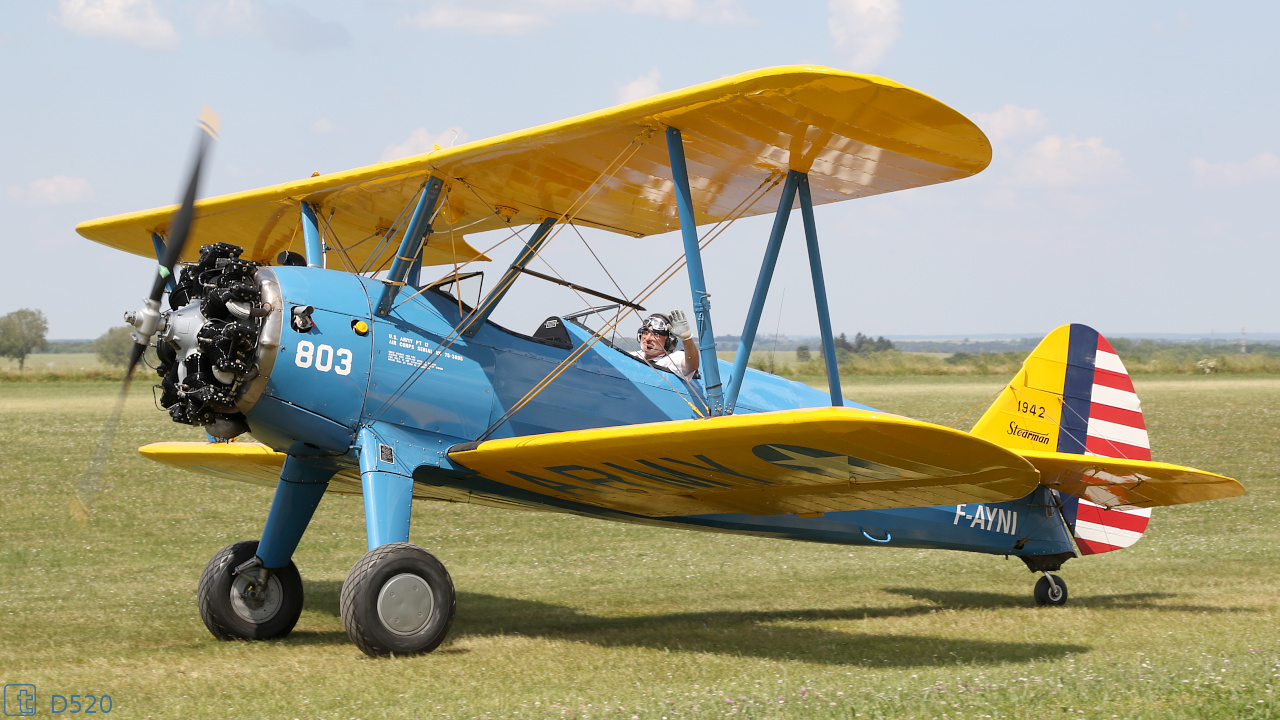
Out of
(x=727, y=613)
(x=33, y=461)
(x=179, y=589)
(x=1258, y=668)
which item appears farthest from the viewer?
(x=33, y=461)

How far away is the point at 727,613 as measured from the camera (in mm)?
8688

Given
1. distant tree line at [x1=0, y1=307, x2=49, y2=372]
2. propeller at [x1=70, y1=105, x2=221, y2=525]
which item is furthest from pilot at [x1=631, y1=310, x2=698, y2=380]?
distant tree line at [x1=0, y1=307, x2=49, y2=372]

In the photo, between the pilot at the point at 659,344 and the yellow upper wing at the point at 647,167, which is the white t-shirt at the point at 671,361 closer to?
the pilot at the point at 659,344

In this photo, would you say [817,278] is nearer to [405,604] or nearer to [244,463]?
[405,604]

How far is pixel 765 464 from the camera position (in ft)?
19.1

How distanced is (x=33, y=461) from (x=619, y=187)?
42.0 feet

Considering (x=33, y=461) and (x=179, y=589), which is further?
(x=33, y=461)

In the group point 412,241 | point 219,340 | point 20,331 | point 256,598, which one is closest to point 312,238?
point 412,241

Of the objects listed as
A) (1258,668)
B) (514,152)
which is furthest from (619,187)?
(1258,668)

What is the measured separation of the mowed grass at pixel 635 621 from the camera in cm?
493

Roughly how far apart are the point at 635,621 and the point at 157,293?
4.25 meters

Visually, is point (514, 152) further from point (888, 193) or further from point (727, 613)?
point (727, 613)

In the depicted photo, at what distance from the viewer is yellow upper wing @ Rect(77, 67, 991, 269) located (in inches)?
228

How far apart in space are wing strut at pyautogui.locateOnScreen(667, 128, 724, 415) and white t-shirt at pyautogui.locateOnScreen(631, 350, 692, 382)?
131 centimetres
